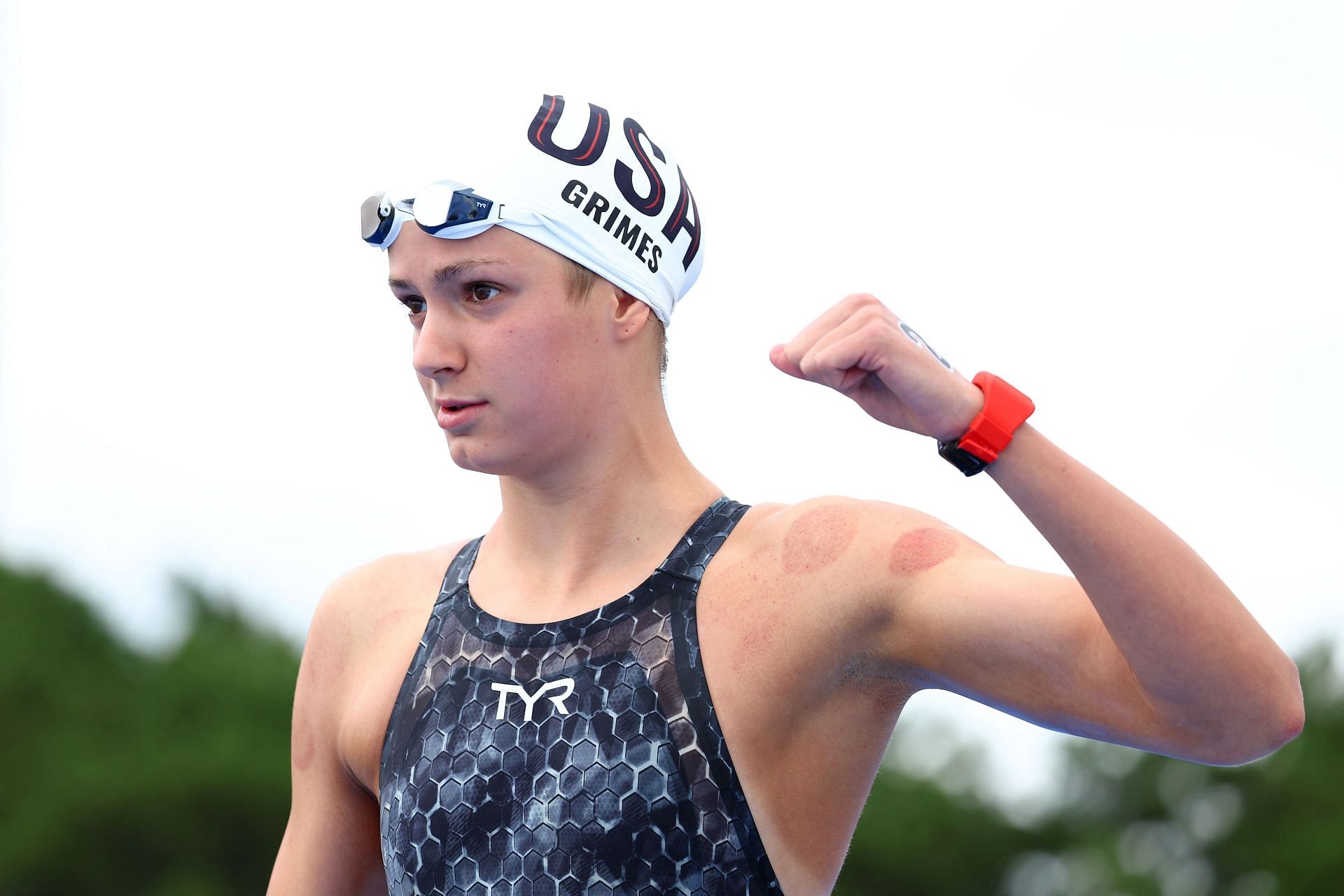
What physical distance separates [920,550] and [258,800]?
549 inches

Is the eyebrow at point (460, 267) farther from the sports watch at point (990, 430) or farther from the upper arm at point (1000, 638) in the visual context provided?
the sports watch at point (990, 430)

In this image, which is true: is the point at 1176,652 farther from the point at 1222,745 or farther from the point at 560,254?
the point at 560,254

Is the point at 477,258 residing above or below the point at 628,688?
above

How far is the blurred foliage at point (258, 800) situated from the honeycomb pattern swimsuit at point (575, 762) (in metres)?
12.6

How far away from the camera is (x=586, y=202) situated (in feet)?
13.6

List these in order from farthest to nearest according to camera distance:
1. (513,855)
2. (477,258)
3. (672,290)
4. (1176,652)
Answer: (672,290) → (477,258) → (513,855) → (1176,652)

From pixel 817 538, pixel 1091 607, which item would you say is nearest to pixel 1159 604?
pixel 1091 607

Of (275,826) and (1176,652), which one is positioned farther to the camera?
(275,826)

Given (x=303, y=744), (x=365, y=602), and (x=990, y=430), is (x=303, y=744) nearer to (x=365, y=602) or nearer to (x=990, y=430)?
(x=365, y=602)

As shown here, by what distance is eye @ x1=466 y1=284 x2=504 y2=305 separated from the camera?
13.1 ft

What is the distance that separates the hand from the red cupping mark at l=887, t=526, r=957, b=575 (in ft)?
1.69

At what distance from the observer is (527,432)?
13.0ft

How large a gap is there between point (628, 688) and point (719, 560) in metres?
0.42

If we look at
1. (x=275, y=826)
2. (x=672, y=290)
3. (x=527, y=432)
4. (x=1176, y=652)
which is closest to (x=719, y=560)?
(x=527, y=432)
